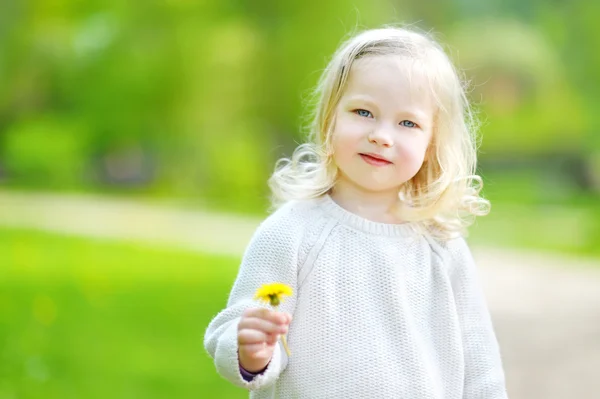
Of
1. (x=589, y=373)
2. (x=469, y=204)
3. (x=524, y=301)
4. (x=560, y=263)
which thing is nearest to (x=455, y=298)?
(x=469, y=204)

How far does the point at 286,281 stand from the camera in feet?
7.80

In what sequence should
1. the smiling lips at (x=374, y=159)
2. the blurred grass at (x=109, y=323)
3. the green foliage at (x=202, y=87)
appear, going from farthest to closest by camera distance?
the green foliage at (x=202, y=87) → the blurred grass at (x=109, y=323) → the smiling lips at (x=374, y=159)

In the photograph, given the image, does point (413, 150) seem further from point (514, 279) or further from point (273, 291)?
point (514, 279)

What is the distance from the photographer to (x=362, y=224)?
248cm

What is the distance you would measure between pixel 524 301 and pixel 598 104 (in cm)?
1084

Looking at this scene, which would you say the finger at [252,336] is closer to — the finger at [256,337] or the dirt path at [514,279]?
the finger at [256,337]

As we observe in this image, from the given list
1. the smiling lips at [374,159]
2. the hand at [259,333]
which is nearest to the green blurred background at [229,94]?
the smiling lips at [374,159]

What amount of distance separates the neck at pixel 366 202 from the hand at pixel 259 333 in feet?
1.43

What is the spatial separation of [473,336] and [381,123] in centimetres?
58

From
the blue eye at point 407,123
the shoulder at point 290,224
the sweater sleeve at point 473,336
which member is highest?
the blue eye at point 407,123

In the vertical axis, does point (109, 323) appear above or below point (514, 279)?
above

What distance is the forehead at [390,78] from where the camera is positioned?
2441mm

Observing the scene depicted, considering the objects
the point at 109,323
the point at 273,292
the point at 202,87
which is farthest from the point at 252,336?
the point at 202,87

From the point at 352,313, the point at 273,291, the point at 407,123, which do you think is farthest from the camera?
the point at 407,123
